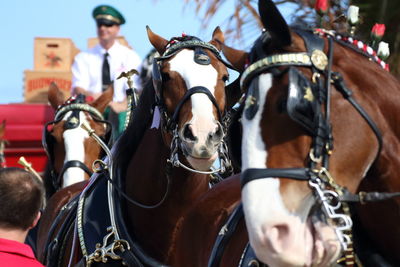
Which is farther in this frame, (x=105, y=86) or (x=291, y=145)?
(x=105, y=86)

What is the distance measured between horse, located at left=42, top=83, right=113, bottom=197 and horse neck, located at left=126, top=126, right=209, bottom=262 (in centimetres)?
178

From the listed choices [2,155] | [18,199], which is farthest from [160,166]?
[2,155]

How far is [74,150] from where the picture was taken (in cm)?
667

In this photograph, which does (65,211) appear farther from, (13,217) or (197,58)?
(13,217)

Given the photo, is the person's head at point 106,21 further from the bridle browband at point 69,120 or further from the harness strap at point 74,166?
the harness strap at point 74,166

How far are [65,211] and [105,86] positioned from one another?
283 cm

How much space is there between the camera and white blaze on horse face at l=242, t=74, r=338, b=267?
8.93 ft

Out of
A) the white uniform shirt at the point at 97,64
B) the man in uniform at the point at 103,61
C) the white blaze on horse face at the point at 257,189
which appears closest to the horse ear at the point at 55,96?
the man in uniform at the point at 103,61

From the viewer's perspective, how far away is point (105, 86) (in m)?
8.45

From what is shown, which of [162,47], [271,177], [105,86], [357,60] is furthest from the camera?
[105,86]

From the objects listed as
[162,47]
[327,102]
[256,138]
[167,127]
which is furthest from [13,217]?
[162,47]

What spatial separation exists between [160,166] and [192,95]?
47cm

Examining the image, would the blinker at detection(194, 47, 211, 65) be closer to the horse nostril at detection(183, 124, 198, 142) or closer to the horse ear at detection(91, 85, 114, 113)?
the horse nostril at detection(183, 124, 198, 142)

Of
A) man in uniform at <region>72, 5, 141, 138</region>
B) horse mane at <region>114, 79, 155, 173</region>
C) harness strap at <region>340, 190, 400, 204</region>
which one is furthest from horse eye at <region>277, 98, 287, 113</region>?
man in uniform at <region>72, 5, 141, 138</region>
